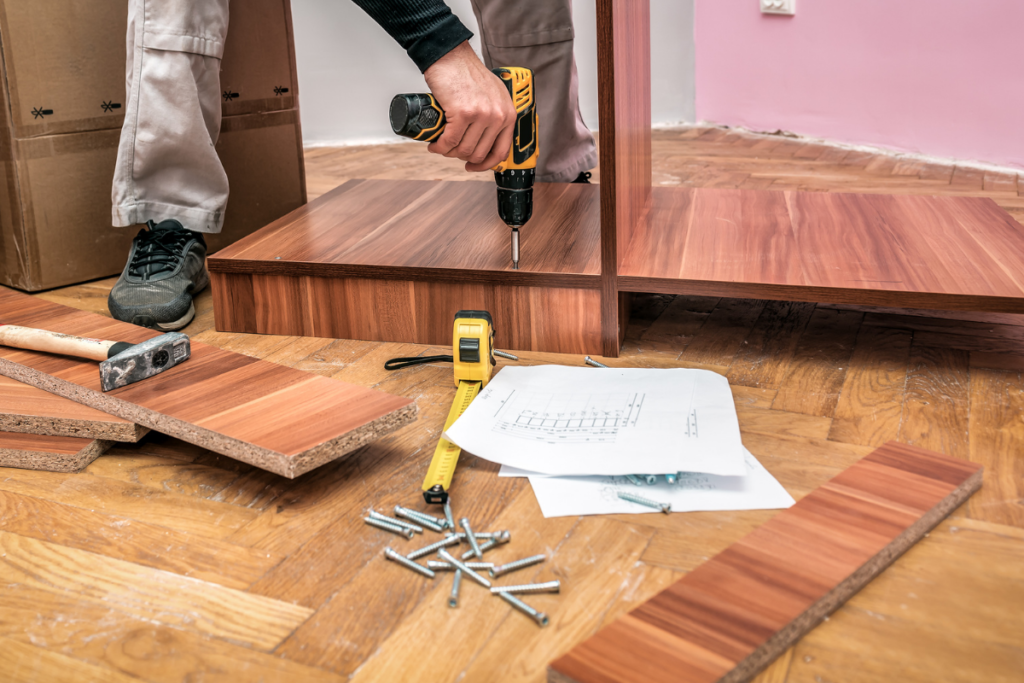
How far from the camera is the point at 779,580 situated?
0.71m

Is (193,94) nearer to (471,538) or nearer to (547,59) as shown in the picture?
(547,59)

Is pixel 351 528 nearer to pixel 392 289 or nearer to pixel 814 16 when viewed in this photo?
pixel 392 289

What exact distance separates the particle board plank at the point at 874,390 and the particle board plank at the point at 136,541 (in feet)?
2.29

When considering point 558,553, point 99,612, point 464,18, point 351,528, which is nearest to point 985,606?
point 558,553

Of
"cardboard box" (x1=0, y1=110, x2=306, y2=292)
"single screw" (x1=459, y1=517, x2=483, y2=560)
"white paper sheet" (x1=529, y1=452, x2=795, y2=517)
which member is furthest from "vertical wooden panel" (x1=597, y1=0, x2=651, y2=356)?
"cardboard box" (x1=0, y1=110, x2=306, y2=292)

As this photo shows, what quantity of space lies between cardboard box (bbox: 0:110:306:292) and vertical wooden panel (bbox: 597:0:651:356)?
967 mm

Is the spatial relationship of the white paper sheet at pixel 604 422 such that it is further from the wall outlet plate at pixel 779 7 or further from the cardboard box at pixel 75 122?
the wall outlet plate at pixel 779 7

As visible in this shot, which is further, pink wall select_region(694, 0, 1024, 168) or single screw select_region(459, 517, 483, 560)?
pink wall select_region(694, 0, 1024, 168)

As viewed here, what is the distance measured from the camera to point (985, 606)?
724mm

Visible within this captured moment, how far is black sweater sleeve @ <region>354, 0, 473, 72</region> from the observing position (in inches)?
43.3

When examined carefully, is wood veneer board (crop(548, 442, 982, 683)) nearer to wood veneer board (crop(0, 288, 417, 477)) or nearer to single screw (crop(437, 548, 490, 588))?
single screw (crop(437, 548, 490, 588))

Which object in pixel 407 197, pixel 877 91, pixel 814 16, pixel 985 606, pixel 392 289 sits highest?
pixel 814 16

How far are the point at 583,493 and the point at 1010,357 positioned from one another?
0.75 meters

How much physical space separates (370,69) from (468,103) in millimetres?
2432
